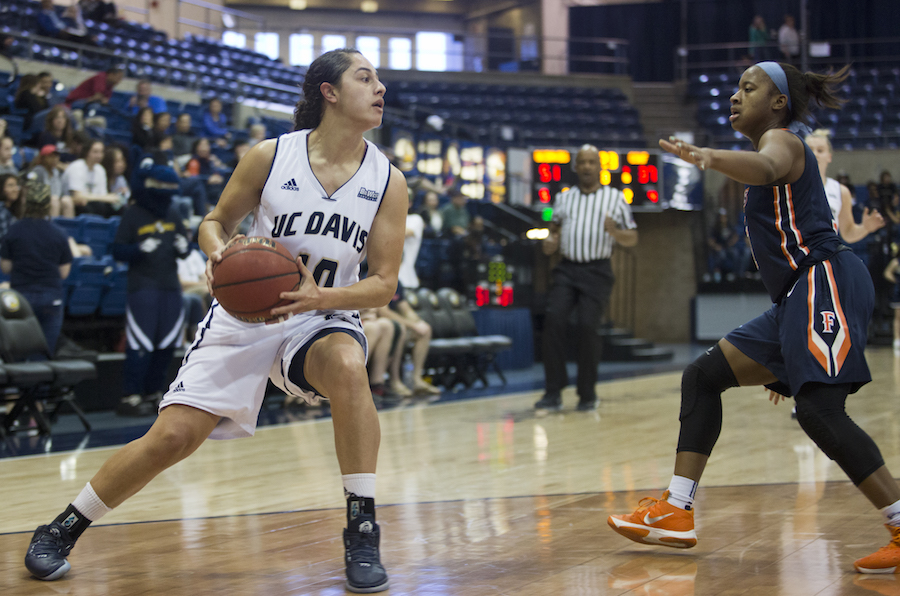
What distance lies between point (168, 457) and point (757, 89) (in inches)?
79.7

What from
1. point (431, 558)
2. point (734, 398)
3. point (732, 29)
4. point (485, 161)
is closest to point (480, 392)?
point (734, 398)

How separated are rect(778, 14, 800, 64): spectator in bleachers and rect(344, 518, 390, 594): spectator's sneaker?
1814 centimetres

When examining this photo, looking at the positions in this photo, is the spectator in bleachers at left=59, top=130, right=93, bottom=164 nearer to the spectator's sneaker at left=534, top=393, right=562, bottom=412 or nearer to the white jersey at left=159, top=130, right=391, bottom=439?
the spectator's sneaker at left=534, top=393, right=562, bottom=412

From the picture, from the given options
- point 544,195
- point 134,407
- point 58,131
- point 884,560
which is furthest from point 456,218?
point 884,560

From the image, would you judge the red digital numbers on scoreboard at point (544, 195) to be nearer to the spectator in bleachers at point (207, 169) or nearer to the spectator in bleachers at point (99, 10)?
the spectator in bleachers at point (207, 169)

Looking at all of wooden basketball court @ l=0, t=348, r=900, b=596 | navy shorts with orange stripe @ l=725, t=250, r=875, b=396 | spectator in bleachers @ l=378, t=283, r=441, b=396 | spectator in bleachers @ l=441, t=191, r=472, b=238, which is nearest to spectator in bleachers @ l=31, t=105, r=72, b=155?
spectator in bleachers @ l=378, t=283, r=441, b=396

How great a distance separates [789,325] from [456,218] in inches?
327

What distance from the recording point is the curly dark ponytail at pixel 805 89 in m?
2.78

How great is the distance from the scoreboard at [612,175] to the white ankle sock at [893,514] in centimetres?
1167

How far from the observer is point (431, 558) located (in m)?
2.70

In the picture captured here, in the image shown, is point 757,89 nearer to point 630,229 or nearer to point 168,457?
point 168,457

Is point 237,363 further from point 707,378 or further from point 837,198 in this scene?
point 837,198

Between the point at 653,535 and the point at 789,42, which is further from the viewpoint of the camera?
the point at 789,42

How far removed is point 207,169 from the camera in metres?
9.36
